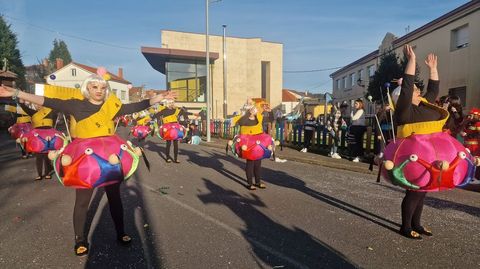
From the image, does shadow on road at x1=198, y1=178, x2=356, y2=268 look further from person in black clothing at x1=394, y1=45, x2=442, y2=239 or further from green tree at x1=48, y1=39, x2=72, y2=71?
green tree at x1=48, y1=39, x2=72, y2=71

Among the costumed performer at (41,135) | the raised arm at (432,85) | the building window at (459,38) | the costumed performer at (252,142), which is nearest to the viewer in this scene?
the raised arm at (432,85)

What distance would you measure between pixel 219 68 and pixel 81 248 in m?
33.3

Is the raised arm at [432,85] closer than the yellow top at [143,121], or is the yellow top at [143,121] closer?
the raised arm at [432,85]

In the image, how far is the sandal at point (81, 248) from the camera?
4.04 meters

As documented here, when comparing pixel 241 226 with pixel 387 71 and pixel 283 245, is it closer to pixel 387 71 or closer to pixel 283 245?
pixel 283 245

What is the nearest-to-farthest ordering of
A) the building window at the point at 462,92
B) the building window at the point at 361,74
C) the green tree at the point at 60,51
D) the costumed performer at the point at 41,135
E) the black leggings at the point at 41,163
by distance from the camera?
the costumed performer at the point at 41,135 → the black leggings at the point at 41,163 → the building window at the point at 462,92 → the building window at the point at 361,74 → the green tree at the point at 60,51

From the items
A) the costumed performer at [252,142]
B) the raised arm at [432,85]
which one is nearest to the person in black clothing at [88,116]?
the costumed performer at [252,142]

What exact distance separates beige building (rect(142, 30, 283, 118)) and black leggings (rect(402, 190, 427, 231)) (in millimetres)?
25757

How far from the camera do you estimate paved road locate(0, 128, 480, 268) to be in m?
3.94

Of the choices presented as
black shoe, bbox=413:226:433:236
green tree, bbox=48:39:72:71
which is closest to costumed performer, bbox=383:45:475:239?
black shoe, bbox=413:226:433:236

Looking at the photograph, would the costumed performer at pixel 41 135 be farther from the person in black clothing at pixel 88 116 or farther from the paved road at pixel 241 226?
the person in black clothing at pixel 88 116

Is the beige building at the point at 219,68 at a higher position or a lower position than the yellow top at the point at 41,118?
higher

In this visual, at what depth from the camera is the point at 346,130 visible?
40.7 feet

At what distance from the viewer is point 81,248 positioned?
13.3 ft
